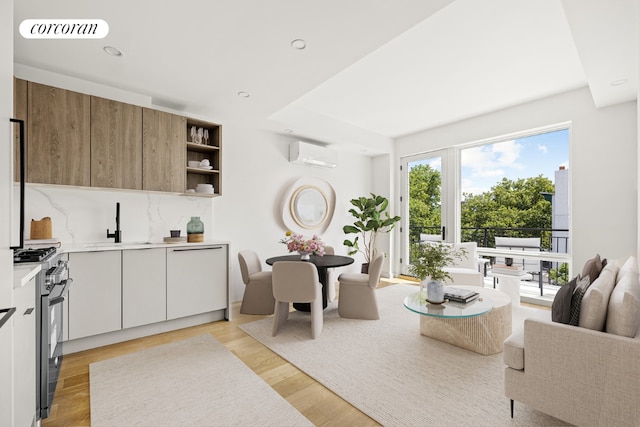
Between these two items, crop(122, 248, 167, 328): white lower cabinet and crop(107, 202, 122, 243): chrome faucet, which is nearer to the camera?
crop(122, 248, 167, 328): white lower cabinet

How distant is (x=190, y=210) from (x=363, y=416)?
3.04 m

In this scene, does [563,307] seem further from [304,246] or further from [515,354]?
[304,246]

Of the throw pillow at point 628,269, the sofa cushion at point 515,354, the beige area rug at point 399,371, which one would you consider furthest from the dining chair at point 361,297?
the throw pillow at point 628,269

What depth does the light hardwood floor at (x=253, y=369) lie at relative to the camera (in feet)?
5.90

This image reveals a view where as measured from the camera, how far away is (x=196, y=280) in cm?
328

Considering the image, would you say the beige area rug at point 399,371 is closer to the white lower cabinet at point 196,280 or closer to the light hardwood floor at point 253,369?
the light hardwood floor at point 253,369

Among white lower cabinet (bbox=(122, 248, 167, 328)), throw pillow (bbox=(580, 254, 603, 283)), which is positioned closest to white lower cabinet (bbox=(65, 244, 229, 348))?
white lower cabinet (bbox=(122, 248, 167, 328))

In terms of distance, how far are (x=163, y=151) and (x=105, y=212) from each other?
90 centimetres

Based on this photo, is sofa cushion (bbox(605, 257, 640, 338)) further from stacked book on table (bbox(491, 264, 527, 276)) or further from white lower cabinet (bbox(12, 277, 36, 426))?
white lower cabinet (bbox(12, 277, 36, 426))

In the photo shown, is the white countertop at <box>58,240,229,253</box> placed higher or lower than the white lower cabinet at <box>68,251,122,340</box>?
higher

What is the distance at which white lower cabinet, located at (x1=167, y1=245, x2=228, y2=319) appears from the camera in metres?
3.13

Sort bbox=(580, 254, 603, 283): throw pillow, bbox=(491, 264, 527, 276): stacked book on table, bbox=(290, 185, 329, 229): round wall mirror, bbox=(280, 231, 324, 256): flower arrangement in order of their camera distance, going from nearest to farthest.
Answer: bbox=(580, 254, 603, 283): throw pillow, bbox=(280, 231, 324, 256): flower arrangement, bbox=(491, 264, 527, 276): stacked book on table, bbox=(290, 185, 329, 229): round wall mirror

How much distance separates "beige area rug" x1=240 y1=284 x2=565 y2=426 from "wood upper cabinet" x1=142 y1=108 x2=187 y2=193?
1844 millimetres

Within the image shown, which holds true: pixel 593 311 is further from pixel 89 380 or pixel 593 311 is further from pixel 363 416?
pixel 89 380
